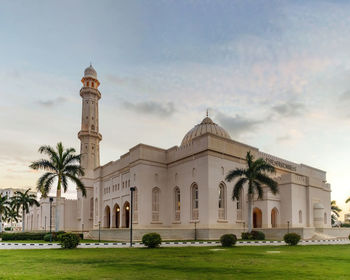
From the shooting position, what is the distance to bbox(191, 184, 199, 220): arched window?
31.0m

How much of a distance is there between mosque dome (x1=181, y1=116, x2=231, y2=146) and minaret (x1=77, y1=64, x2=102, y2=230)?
15805mm

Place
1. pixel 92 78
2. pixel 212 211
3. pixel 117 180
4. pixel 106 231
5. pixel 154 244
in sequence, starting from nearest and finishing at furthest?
pixel 154 244 < pixel 212 211 < pixel 106 231 < pixel 117 180 < pixel 92 78

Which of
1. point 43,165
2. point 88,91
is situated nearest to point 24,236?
point 43,165

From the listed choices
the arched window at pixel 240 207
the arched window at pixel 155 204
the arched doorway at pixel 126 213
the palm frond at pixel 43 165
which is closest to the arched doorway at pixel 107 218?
the arched doorway at pixel 126 213

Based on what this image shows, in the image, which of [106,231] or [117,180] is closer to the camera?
[106,231]

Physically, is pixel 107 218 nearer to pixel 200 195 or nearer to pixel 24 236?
pixel 24 236

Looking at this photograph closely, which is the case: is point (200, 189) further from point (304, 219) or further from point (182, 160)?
point (304, 219)

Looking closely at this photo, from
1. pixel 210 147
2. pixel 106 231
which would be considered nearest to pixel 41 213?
pixel 106 231

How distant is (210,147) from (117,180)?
1447cm

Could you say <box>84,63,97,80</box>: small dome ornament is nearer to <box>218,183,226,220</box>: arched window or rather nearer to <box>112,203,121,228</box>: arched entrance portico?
<box>112,203,121,228</box>: arched entrance portico

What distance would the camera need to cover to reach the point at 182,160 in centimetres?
3316

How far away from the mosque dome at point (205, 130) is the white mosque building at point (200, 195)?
0.40 ft

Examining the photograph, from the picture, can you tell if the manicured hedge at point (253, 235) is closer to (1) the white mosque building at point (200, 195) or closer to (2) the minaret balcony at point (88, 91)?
(1) the white mosque building at point (200, 195)

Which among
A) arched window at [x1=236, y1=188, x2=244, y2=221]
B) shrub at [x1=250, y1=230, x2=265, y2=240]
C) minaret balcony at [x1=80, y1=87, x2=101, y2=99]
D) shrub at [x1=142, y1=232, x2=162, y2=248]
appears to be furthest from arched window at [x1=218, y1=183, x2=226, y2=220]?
minaret balcony at [x1=80, y1=87, x2=101, y2=99]
